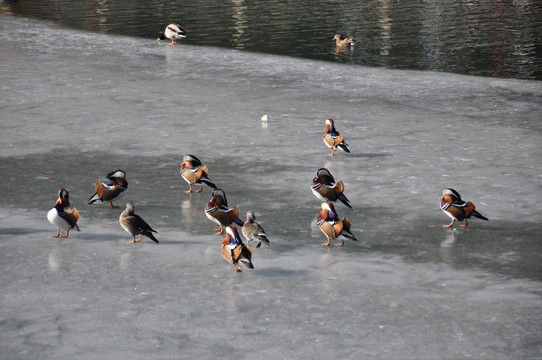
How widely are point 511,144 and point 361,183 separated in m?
3.04

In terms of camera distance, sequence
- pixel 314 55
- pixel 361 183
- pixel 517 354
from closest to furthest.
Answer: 1. pixel 517 354
2. pixel 361 183
3. pixel 314 55

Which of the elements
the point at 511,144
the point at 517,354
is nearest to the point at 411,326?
the point at 517,354

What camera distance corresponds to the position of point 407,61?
20.5m

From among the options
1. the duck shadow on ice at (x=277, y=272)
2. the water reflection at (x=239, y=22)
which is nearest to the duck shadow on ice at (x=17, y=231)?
the duck shadow on ice at (x=277, y=272)

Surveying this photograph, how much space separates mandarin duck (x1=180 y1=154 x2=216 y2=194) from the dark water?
10.1 m

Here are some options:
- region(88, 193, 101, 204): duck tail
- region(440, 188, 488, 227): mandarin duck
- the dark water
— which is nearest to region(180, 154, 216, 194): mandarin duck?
region(88, 193, 101, 204): duck tail

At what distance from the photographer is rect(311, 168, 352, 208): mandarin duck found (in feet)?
33.0

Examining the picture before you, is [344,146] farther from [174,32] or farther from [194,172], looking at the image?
[174,32]

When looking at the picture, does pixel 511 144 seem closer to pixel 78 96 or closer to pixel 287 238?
pixel 287 238

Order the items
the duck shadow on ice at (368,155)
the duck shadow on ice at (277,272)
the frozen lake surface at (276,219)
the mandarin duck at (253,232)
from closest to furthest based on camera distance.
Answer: the frozen lake surface at (276,219) < the duck shadow on ice at (277,272) < the mandarin duck at (253,232) < the duck shadow on ice at (368,155)

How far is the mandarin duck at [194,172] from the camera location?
1073cm

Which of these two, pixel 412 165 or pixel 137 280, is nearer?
pixel 137 280

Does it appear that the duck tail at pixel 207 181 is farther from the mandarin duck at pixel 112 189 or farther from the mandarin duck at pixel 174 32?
the mandarin duck at pixel 174 32

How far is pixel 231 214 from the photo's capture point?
30.7ft
